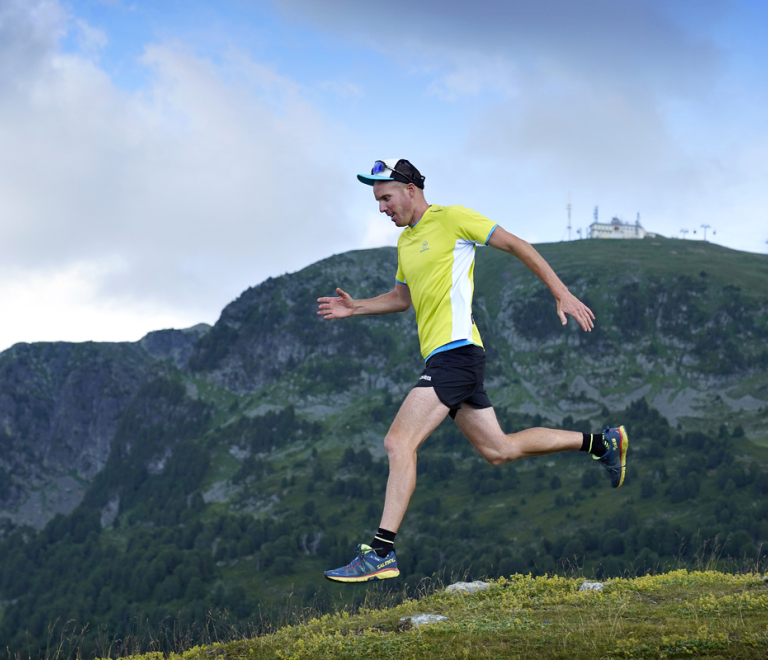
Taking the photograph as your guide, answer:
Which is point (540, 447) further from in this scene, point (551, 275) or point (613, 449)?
point (551, 275)

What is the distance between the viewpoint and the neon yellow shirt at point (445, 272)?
7691 mm

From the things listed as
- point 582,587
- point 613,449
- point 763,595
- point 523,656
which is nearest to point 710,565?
point 582,587

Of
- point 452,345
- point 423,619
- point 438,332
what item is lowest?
point 423,619

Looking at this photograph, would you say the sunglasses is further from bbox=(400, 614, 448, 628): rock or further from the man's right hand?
bbox=(400, 614, 448, 628): rock

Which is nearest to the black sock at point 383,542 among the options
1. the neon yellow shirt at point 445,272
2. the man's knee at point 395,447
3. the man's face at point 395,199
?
the man's knee at point 395,447

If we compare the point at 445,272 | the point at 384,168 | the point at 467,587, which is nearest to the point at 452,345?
the point at 445,272

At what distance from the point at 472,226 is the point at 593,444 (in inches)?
122

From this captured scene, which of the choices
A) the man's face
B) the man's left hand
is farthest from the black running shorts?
the man's face

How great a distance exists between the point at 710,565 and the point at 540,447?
6.81 metres

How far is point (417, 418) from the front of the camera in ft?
24.1

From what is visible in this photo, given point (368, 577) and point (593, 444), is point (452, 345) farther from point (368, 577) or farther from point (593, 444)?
point (593, 444)

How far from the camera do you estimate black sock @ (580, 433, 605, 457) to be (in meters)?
8.84

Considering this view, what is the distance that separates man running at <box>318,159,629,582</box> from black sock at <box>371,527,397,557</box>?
0.01m

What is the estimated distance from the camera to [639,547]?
180 m
